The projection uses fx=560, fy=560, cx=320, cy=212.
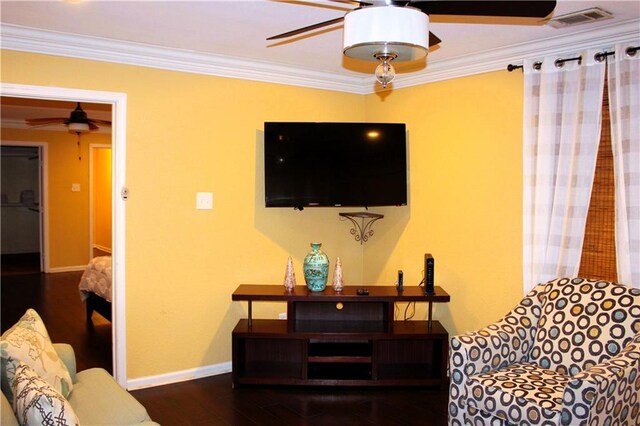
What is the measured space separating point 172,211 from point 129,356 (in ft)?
3.42

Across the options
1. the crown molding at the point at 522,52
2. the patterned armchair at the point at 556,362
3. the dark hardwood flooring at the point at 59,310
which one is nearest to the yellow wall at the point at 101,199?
the dark hardwood flooring at the point at 59,310

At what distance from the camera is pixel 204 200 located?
4070 mm

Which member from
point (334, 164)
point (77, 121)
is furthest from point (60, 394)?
point (77, 121)

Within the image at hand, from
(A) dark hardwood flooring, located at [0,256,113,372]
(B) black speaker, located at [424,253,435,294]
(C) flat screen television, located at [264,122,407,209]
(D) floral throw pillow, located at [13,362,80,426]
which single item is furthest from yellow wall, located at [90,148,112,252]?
(D) floral throw pillow, located at [13,362,80,426]

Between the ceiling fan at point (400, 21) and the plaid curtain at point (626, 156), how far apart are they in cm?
141

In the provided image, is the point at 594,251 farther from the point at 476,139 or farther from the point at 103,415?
the point at 103,415

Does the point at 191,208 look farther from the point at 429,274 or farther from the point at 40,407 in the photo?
the point at 40,407

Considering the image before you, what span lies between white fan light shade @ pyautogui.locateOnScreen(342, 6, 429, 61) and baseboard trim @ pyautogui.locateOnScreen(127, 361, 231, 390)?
2922mm

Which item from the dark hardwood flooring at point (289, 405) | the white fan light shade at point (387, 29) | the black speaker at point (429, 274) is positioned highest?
the white fan light shade at point (387, 29)

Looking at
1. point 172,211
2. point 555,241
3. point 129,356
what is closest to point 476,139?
point 555,241

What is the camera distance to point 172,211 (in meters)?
3.95

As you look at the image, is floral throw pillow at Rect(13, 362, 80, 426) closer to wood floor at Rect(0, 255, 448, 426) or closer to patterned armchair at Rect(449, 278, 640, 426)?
wood floor at Rect(0, 255, 448, 426)

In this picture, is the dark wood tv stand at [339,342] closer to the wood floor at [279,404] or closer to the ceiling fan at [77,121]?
the wood floor at [279,404]

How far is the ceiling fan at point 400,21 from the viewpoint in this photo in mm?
1909
